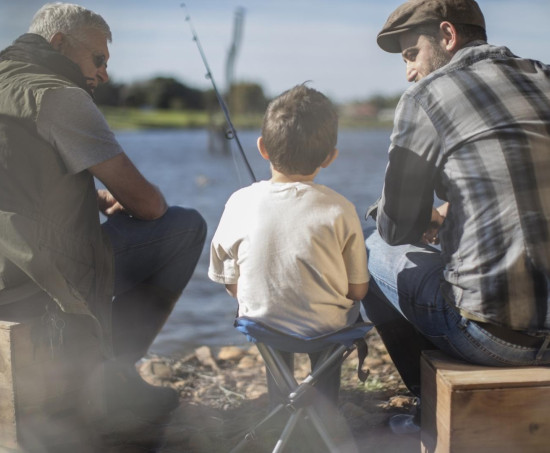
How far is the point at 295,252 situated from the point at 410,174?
410mm

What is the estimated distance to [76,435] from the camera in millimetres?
2357

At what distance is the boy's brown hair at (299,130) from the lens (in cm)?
197

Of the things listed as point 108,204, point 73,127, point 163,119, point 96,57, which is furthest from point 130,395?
point 163,119

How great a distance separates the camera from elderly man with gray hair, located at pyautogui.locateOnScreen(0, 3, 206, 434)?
2.12 metres

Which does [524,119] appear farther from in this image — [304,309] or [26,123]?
[26,123]

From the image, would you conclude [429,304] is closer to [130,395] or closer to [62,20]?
A: [130,395]

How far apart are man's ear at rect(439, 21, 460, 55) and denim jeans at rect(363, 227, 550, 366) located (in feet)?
2.15

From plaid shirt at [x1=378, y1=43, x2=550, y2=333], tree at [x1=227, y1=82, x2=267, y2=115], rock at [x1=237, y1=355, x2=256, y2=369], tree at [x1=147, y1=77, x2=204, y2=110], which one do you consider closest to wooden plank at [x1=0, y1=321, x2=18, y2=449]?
tree at [x1=227, y1=82, x2=267, y2=115]

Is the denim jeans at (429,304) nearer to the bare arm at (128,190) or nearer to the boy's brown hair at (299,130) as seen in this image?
the boy's brown hair at (299,130)

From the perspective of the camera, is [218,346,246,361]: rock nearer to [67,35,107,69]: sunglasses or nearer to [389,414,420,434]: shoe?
[389,414,420,434]: shoe

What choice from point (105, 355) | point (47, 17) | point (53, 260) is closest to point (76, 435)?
point (105, 355)

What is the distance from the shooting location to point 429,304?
81.0 inches

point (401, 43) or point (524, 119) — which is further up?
point (401, 43)

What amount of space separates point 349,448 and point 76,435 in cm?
98
